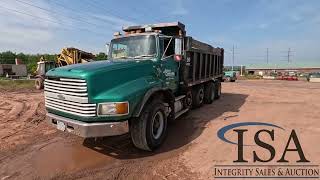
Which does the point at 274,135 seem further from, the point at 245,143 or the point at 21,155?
the point at 21,155

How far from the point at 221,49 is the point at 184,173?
11.0 metres

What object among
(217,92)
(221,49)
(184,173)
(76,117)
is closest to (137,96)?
(76,117)

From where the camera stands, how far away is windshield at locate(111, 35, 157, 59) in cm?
688

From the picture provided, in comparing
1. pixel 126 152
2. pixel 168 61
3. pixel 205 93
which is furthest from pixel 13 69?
pixel 126 152

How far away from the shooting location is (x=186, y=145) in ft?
21.1

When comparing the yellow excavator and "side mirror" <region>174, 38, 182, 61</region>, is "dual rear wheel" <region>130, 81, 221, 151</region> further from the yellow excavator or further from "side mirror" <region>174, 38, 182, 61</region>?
the yellow excavator

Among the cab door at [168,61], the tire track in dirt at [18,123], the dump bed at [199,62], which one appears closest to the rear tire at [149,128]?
the cab door at [168,61]

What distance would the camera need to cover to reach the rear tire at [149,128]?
5.61m

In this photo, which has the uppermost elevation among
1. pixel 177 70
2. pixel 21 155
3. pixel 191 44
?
pixel 191 44

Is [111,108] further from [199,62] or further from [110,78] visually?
[199,62]

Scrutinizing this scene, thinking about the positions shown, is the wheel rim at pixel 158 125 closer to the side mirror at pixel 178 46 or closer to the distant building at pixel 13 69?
the side mirror at pixel 178 46

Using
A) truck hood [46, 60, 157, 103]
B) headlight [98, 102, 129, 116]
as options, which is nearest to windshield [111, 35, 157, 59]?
truck hood [46, 60, 157, 103]

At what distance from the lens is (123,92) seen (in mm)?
5223

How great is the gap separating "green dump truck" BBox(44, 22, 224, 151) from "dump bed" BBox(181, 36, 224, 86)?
2.56 ft
